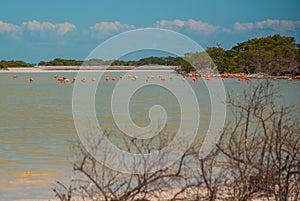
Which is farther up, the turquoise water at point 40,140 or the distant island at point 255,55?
the distant island at point 255,55

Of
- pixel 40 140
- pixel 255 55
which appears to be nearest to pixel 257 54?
pixel 255 55

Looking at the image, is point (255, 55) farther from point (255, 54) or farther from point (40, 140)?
Answer: point (40, 140)

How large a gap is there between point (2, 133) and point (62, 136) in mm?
1610

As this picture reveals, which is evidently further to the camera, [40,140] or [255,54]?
[255,54]

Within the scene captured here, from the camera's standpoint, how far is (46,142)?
12.1 meters

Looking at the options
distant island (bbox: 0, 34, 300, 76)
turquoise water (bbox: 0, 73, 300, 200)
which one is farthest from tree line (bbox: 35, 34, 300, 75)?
turquoise water (bbox: 0, 73, 300, 200)

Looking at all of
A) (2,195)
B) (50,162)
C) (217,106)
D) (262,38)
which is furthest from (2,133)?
(262,38)

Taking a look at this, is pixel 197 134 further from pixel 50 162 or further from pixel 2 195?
pixel 2 195

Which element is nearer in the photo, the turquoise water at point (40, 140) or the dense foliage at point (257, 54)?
the turquoise water at point (40, 140)

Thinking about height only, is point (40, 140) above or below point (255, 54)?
below

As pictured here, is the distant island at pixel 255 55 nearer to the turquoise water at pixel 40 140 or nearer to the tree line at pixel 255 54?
the tree line at pixel 255 54

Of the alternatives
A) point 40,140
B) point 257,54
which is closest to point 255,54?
point 257,54


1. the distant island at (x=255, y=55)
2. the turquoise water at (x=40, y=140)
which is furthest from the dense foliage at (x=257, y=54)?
the turquoise water at (x=40, y=140)

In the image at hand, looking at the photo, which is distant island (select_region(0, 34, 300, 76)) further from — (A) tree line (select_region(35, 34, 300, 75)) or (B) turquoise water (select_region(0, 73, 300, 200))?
(B) turquoise water (select_region(0, 73, 300, 200))
